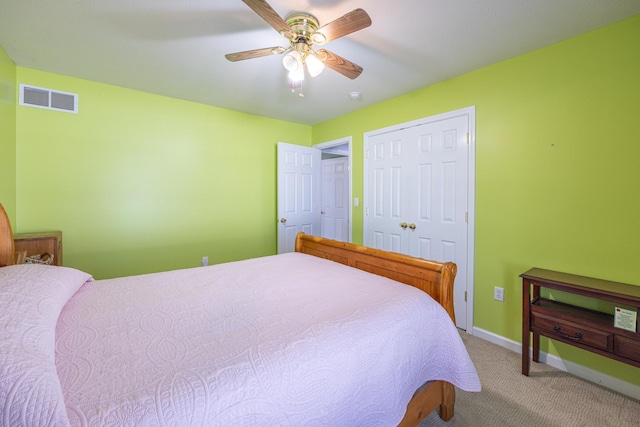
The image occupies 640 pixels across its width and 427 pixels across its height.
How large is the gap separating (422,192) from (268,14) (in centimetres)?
211

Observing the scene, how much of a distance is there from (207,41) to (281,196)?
204 centimetres

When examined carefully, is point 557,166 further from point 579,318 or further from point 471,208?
point 579,318

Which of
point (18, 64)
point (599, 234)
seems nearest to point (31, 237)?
point (18, 64)

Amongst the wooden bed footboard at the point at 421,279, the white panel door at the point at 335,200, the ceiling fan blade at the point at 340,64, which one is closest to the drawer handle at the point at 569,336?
the wooden bed footboard at the point at 421,279

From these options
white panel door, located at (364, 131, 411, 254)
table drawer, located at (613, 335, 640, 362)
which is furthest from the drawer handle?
white panel door, located at (364, 131, 411, 254)

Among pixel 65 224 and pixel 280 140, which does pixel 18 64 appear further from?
pixel 280 140

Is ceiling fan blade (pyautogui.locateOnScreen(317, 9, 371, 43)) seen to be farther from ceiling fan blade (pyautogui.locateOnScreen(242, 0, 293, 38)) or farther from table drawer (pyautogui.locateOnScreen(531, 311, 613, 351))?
table drawer (pyautogui.locateOnScreen(531, 311, 613, 351))

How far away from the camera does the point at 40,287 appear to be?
104cm

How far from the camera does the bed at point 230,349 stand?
66 centimetres

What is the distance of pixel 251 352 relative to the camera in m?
0.88

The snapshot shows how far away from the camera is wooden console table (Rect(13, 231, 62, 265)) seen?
2098mm

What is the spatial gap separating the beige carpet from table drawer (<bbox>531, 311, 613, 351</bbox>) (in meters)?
0.36

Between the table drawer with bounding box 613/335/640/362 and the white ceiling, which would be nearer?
the table drawer with bounding box 613/335/640/362

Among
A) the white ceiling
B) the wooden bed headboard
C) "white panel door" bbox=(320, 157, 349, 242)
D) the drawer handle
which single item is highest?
the white ceiling
